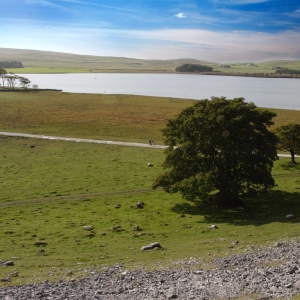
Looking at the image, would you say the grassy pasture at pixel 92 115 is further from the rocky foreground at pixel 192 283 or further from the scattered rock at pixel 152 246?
the rocky foreground at pixel 192 283

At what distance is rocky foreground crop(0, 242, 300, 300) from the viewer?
1571 centimetres

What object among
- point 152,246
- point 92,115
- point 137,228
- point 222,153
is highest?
point 222,153

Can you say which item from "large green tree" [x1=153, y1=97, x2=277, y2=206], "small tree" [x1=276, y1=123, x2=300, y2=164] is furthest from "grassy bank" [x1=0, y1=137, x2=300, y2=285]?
"small tree" [x1=276, y1=123, x2=300, y2=164]

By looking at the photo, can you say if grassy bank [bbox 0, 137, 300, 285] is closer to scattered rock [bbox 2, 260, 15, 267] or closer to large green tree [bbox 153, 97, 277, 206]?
scattered rock [bbox 2, 260, 15, 267]

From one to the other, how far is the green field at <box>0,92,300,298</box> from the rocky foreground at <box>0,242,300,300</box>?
4.16 feet

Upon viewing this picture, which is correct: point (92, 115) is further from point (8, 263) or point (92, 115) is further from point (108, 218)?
point (8, 263)

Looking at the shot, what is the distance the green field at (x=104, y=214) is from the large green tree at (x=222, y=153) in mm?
2065

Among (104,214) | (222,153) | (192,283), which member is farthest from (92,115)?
(192,283)

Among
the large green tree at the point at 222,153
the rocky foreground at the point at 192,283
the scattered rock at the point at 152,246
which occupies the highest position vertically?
the large green tree at the point at 222,153

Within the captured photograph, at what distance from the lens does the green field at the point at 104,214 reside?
22.1m

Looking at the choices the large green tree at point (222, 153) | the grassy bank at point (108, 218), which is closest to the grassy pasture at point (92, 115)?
the grassy bank at point (108, 218)

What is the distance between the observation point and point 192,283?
55.6ft

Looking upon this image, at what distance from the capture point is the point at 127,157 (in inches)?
2185

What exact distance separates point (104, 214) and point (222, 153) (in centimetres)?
1134
